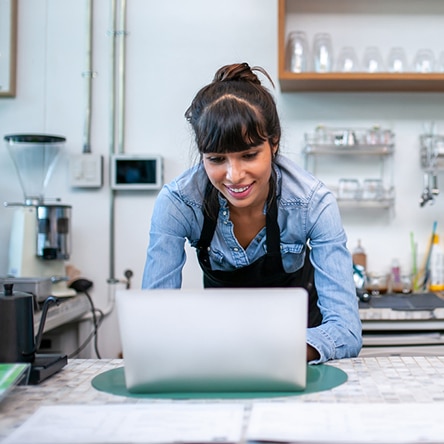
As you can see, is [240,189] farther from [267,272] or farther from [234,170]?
[267,272]

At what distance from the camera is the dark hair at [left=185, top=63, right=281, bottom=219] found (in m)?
1.33

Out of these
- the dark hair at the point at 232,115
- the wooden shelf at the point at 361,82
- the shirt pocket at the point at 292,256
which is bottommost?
the shirt pocket at the point at 292,256

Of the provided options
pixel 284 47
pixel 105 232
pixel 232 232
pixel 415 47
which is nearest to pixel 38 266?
pixel 105 232

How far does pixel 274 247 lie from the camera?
1.59 meters

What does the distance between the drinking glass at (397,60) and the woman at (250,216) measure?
118cm

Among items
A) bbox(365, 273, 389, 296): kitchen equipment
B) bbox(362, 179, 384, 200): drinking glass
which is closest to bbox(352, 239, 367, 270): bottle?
bbox(365, 273, 389, 296): kitchen equipment

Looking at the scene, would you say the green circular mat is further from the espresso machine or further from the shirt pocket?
the espresso machine

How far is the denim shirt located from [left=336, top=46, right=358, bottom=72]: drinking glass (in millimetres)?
1104

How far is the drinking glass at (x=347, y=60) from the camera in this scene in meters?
2.57

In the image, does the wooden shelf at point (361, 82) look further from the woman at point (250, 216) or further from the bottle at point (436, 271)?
the woman at point (250, 216)

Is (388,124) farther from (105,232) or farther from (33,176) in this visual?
(33,176)

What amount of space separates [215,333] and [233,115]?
1.74ft

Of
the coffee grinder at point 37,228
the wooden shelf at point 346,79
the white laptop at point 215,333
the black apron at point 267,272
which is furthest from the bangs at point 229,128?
the wooden shelf at point 346,79

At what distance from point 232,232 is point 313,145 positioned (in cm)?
109
